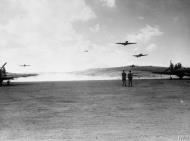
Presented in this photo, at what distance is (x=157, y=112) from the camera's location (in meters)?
10.4

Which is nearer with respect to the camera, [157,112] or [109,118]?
[109,118]

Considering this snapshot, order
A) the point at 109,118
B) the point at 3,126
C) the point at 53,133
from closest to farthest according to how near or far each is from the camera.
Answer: the point at 53,133
the point at 3,126
the point at 109,118

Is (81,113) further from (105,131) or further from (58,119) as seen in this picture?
(105,131)

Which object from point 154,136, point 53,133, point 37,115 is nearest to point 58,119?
point 37,115

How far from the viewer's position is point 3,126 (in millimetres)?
8172

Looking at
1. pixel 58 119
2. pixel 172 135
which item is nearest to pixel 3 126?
pixel 58 119

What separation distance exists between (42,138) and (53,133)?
1.86ft

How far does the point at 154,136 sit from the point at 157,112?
3.92 m

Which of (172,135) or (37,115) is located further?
(37,115)

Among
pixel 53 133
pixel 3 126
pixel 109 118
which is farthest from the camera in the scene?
pixel 109 118

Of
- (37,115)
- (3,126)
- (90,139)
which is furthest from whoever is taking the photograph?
(37,115)

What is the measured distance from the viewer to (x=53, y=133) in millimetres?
7117

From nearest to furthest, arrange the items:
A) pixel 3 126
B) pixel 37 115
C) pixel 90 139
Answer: pixel 90 139, pixel 3 126, pixel 37 115

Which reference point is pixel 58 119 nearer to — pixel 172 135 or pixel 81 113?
pixel 81 113
